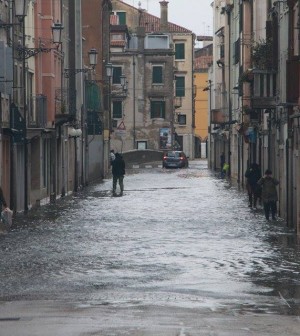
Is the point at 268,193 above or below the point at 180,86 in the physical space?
below

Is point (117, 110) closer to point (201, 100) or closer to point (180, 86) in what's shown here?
point (180, 86)

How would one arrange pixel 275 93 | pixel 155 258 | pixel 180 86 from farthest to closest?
pixel 180 86 → pixel 275 93 → pixel 155 258

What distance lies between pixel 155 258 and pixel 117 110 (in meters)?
95.3

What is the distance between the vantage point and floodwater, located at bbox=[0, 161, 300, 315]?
1873 cm

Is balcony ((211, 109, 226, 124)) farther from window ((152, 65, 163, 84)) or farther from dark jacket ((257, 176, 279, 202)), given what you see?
dark jacket ((257, 176, 279, 202))

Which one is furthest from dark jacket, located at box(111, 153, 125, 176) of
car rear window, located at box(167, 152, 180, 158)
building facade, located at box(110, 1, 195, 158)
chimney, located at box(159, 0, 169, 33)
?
chimney, located at box(159, 0, 169, 33)

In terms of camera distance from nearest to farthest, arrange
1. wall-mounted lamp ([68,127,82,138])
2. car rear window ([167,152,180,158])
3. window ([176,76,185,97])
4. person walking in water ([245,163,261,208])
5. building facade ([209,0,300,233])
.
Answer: building facade ([209,0,300,233])
person walking in water ([245,163,261,208])
wall-mounted lamp ([68,127,82,138])
car rear window ([167,152,180,158])
window ([176,76,185,97])

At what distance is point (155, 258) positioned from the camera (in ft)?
81.1

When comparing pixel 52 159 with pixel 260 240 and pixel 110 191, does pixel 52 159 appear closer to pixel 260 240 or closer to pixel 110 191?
pixel 110 191

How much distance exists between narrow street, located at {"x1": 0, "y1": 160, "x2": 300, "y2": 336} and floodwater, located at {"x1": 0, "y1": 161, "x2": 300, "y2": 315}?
0.02 meters

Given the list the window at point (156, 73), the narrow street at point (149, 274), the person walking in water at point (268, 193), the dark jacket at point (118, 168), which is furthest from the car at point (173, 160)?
the person walking in water at point (268, 193)

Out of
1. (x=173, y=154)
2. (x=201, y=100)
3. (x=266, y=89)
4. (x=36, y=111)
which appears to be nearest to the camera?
(x=266, y=89)

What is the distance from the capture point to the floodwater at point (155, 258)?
18.7 meters

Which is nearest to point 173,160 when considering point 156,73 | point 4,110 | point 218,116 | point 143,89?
point 218,116
